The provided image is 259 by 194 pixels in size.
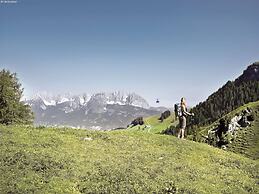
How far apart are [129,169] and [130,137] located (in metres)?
10.8

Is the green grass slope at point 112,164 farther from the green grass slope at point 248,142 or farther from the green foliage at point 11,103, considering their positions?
the green grass slope at point 248,142

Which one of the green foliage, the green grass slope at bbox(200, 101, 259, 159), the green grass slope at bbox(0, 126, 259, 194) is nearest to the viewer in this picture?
the green grass slope at bbox(0, 126, 259, 194)

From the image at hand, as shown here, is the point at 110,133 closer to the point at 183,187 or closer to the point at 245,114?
the point at 183,187

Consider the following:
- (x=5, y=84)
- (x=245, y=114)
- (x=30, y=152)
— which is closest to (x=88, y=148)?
(x=30, y=152)

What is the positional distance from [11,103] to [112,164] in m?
44.0

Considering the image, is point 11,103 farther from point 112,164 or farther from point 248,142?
point 248,142

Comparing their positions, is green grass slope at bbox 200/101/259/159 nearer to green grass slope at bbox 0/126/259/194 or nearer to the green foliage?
the green foliage

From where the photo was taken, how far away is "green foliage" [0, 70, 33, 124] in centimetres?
6856

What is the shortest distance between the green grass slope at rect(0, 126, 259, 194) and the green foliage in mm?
30796

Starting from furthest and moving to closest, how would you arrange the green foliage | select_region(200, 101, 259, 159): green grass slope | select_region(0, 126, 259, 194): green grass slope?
select_region(200, 101, 259, 159): green grass slope
the green foliage
select_region(0, 126, 259, 194): green grass slope

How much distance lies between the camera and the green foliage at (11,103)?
Answer: 225 feet

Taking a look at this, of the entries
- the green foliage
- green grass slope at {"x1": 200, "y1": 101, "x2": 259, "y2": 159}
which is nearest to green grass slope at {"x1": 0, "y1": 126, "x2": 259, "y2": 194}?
the green foliage

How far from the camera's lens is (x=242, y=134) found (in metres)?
167

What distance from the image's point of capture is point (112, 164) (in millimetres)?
31297
